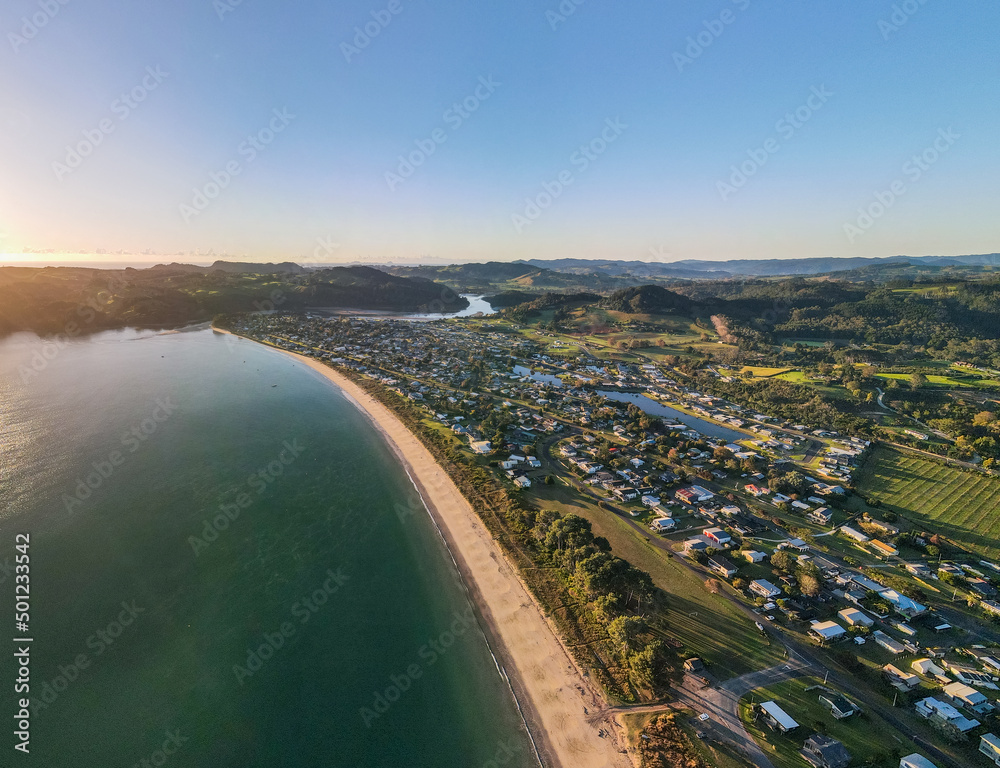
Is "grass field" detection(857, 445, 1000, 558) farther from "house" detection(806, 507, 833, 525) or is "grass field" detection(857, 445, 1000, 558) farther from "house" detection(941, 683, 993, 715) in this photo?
"house" detection(941, 683, 993, 715)

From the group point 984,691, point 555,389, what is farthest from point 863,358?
point 984,691

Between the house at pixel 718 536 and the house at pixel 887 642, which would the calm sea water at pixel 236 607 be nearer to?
the house at pixel 718 536

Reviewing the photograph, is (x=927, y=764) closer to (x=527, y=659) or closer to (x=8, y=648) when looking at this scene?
(x=527, y=659)

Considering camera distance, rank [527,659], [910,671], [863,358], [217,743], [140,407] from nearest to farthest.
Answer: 1. [217,743]
2. [910,671]
3. [527,659]
4. [140,407]
5. [863,358]

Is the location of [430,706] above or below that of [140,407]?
below

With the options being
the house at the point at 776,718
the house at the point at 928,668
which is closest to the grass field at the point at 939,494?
the house at the point at 928,668

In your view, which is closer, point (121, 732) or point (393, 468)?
point (121, 732)
